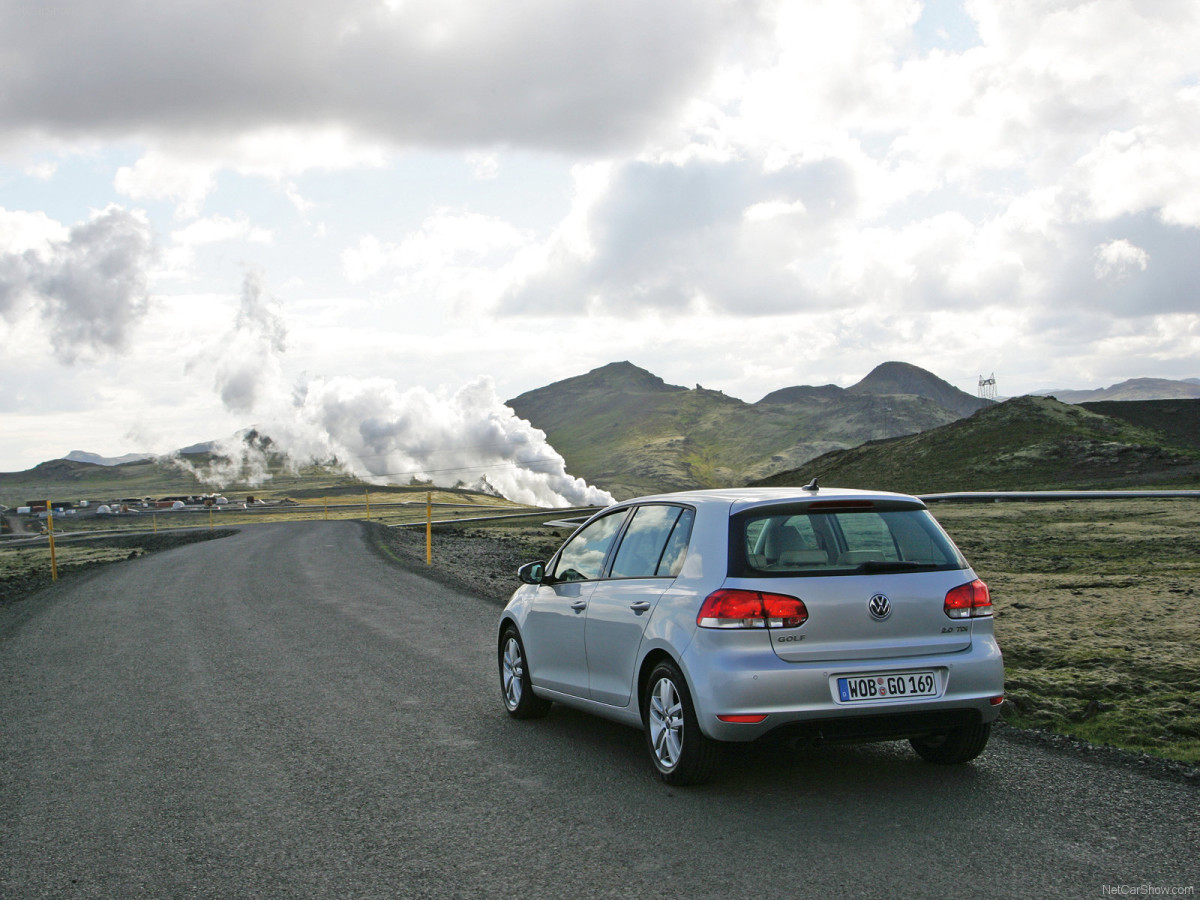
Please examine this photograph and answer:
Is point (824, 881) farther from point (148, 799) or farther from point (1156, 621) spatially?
point (1156, 621)

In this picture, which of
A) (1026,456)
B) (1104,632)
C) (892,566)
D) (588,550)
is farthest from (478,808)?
(1026,456)

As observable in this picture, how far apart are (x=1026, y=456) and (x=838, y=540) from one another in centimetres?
6313

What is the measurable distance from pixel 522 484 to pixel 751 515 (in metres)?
A: 160

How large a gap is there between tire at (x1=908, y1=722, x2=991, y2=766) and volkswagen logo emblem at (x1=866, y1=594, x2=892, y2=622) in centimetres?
89

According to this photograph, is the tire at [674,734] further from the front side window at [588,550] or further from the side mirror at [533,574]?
the side mirror at [533,574]

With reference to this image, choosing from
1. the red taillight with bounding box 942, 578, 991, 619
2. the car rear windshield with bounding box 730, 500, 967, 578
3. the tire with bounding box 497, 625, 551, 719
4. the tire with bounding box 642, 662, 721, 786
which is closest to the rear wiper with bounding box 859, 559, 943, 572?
the car rear windshield with bounding box 730, 500, 967, 578

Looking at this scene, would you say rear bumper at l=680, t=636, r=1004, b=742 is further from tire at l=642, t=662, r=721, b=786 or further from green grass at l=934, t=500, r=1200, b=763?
green grass at l=934, t=500, r=1200, b=763

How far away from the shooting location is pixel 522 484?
165750mm

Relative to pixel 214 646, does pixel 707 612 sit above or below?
above

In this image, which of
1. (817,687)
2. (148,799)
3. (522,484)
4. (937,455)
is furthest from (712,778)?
(522,484)

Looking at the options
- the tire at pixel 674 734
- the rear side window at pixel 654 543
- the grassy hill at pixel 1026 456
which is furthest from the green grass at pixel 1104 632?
the grassy hill at pixel 1026 456

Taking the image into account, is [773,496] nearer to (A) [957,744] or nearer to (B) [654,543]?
(B) [654,543]

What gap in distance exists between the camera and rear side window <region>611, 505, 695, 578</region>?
20.7ft

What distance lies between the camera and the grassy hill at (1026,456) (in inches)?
2200
